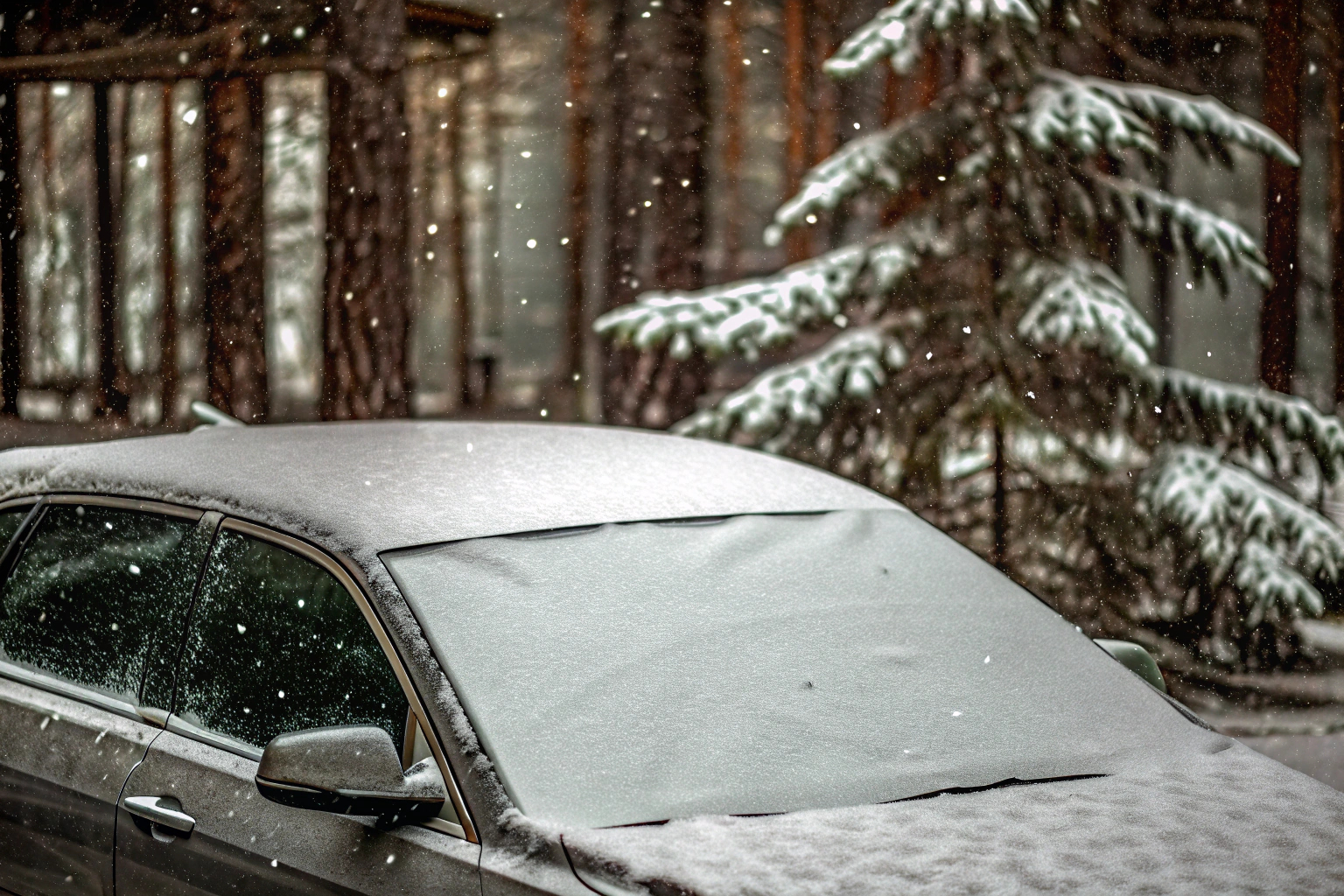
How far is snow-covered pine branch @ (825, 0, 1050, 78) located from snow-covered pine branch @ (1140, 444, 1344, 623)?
90.8 inches

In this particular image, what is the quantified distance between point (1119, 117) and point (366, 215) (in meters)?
4.83

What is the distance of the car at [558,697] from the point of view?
2301mm

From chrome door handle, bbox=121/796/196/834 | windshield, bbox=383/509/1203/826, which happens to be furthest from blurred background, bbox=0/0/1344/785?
chrome door handle, bbox=121/796/196/834

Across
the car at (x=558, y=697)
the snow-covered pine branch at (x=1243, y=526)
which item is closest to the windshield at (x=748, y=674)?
the car at (x=558, y=697)

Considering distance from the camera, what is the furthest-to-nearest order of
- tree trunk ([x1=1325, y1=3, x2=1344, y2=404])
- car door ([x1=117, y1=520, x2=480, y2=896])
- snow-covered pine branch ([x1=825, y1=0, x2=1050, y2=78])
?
tree trunk ([x1=1325, y1=3, x2=1344, y2=404])
snow-covered pine branch ([x1=825, y1=0, x2=1050, y2=78])
car door ([x1=117, y1=520, x2=480, y2=896])

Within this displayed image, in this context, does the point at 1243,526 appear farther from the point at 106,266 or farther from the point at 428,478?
the point at 106,266

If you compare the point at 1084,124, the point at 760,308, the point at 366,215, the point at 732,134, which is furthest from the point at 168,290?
the point at 1084,124

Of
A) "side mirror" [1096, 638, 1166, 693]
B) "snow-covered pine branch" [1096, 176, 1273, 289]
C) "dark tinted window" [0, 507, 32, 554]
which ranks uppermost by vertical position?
"snow-covered pine branch" [1096, 176, 1273, 289]

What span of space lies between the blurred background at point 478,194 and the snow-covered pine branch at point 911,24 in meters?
0.71

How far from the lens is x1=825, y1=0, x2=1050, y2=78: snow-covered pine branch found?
6.39 m

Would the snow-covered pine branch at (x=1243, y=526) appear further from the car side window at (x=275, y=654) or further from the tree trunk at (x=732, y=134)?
the tree trunk at (x=732, y=134)

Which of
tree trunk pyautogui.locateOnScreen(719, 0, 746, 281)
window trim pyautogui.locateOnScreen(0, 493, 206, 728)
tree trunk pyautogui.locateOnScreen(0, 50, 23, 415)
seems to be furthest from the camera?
tree trunk pyautogui.locateOnScreen(719, 0, 746, 281)

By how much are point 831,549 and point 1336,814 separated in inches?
46.3

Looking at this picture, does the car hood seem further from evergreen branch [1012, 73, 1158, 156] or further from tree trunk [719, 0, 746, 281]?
tree trunk [719, 0, 746, 281]
